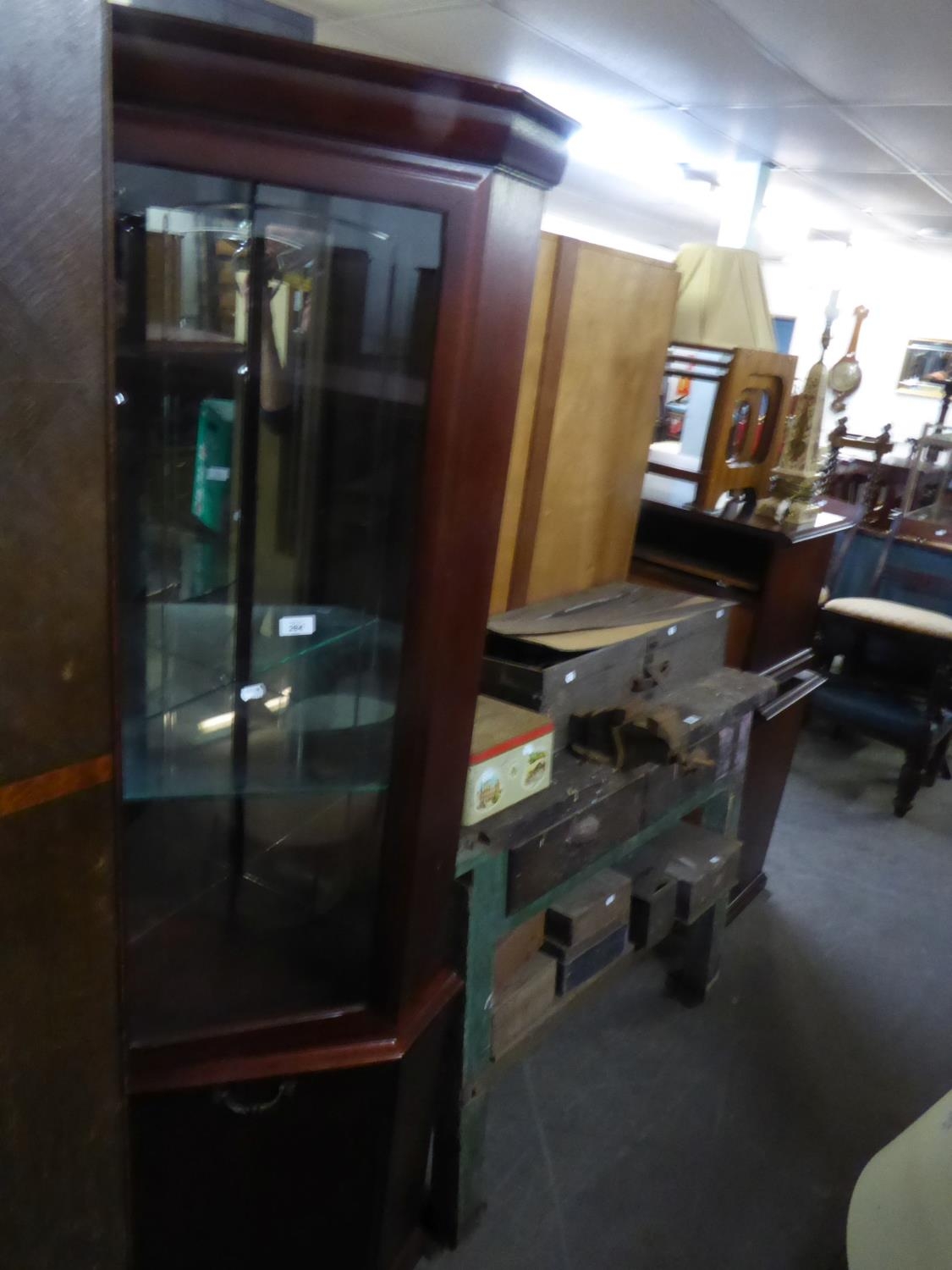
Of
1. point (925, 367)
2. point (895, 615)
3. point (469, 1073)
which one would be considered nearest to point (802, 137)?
point (895, 615)

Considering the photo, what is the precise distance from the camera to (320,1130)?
108 cm

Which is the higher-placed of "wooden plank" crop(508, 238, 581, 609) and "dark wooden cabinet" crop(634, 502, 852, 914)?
"wooden plank" crop(508, 238, 581, 609)

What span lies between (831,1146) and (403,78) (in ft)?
5.79

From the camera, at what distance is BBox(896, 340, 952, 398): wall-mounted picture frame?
20.1ft

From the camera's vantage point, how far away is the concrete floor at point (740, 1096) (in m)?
1.41

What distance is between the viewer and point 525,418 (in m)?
1.28

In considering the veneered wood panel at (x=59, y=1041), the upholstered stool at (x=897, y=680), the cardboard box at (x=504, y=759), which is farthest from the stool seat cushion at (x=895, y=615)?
the veneered wood panel at (x=59, y=1041)

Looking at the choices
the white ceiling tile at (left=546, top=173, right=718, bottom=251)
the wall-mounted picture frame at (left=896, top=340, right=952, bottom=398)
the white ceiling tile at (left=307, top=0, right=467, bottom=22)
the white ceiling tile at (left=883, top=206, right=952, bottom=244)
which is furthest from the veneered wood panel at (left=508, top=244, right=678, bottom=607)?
the wall-mounted picture frame at (left=896, top=340, right=952, bottom=398)

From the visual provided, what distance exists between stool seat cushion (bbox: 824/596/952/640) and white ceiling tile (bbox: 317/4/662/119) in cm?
165

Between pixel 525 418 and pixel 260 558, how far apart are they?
447 mm

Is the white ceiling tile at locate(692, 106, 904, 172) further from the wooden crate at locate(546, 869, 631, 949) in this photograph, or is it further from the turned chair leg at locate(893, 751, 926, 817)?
the wooden crate at locate(546, 869, 631, 949)

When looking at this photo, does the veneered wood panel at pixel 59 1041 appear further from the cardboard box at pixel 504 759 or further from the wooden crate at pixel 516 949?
the wooden crate at pixel 516 949

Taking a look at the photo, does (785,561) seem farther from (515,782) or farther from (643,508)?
(515,782)

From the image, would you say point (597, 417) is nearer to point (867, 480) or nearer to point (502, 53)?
point (502, 53)
